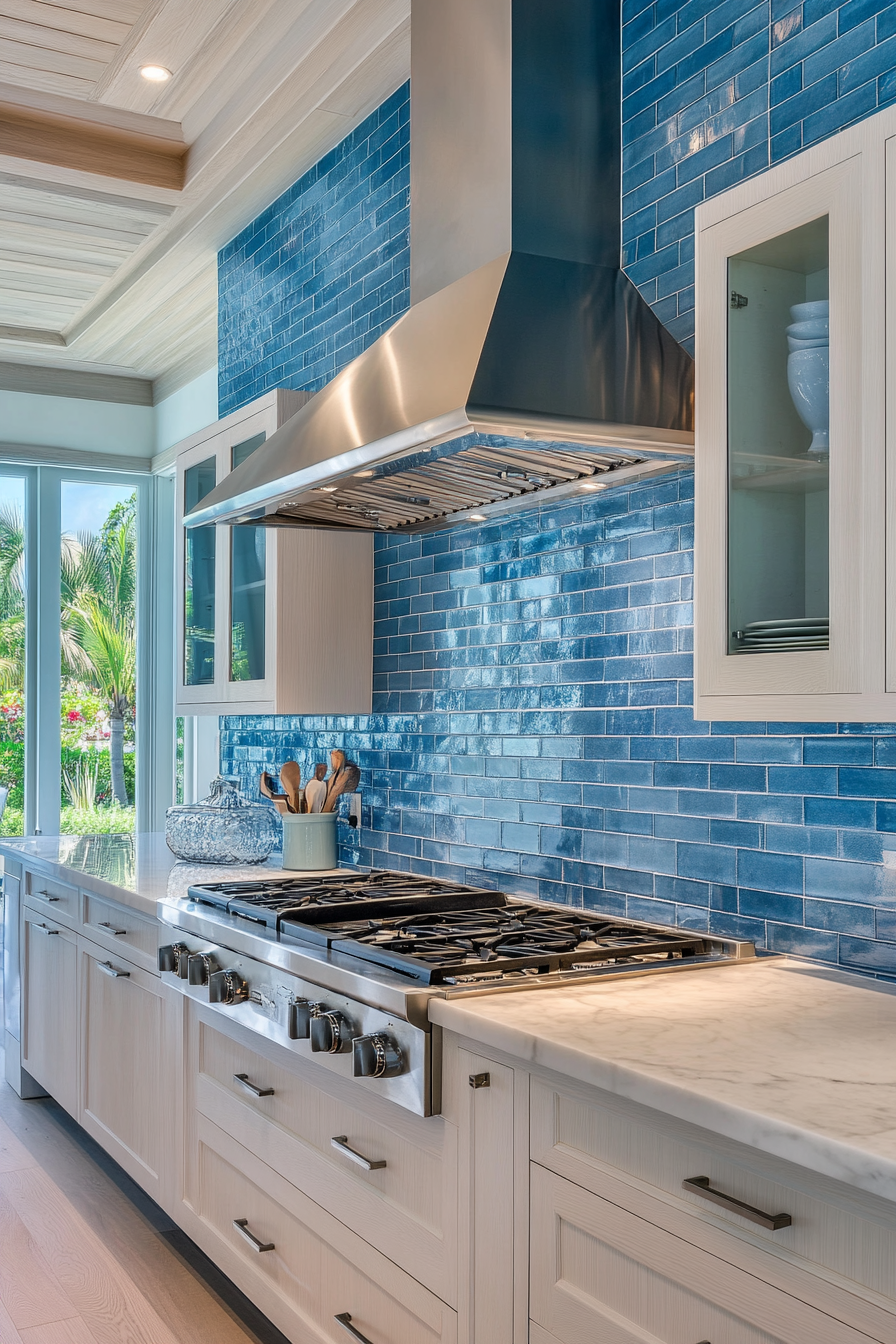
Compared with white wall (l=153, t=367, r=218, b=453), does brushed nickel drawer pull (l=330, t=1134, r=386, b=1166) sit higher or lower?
lower

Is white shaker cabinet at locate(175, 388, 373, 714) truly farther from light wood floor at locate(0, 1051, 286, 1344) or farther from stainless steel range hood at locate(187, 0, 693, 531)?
light wood floor at locate(0, 1051, 286, 1344)

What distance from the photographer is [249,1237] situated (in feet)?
7.57

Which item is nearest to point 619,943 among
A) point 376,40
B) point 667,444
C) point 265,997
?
point 265,997

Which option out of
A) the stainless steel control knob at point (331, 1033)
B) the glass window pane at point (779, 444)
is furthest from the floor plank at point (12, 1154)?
the glass window pane at point (779, 444)

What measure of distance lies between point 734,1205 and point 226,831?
2.26 metres

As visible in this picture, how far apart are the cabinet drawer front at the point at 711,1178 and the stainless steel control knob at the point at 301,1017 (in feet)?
1.92

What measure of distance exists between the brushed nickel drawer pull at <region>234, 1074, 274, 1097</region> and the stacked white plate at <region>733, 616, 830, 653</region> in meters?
1.26

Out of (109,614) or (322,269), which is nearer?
(322,269)

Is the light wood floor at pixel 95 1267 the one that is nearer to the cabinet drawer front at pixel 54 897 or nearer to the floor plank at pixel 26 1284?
the floor plank at pixel 26 1284

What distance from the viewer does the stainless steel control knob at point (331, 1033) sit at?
1.87 meters

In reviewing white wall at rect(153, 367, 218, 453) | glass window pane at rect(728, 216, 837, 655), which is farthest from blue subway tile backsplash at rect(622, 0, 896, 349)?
white wall at rect(153, 367, 218, 453)

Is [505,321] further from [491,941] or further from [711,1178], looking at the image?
[711,1178]

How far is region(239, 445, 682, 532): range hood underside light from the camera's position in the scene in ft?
6.81

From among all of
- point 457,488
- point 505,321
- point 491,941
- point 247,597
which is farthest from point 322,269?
point 491,941
